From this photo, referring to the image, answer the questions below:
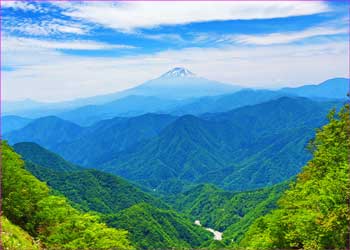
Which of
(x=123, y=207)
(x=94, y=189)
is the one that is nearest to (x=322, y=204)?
(x=123, y=207)

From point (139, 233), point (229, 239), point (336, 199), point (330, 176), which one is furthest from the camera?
point (229, 239)

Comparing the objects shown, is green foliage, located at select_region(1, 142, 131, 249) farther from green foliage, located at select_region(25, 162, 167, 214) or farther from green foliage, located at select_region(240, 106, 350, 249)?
green foliage, located at select_region(25, 162, 167, 214)

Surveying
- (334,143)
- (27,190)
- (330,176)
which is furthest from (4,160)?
(334,143)

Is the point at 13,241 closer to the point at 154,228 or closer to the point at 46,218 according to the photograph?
the point at 46,218

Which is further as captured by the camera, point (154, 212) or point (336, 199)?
point (154, 212)

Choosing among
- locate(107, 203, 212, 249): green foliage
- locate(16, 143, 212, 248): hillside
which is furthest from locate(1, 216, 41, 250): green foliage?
locate(16, 143, 212, 248): hillside

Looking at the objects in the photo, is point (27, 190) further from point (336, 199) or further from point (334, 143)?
point (334, 143)
